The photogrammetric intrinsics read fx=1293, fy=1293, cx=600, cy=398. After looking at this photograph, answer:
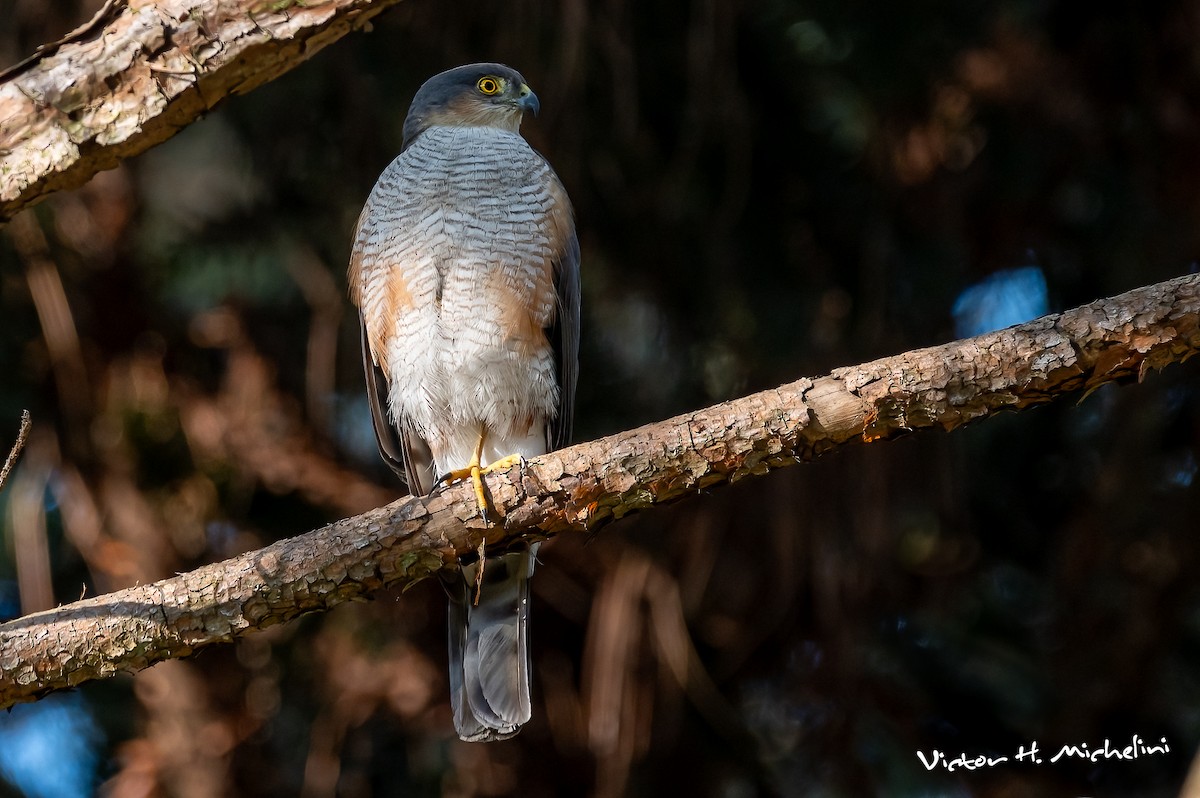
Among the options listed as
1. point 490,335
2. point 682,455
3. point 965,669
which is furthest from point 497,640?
point 965,669

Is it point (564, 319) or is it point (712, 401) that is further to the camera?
point (712, 401)

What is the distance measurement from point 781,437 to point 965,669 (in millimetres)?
2995

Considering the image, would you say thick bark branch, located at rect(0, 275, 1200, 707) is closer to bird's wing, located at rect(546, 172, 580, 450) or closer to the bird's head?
bird's wing, located at rect(546, 172, 580, 450)

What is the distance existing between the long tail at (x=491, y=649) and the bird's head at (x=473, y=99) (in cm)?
165

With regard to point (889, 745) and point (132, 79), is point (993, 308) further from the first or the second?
point (132, 79)

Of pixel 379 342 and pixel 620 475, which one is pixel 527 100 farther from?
pixel 620 475

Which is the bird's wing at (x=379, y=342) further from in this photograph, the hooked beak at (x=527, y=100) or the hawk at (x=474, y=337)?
the hooked beak at (x=527, y=100)

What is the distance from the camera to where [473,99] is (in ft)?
15.7

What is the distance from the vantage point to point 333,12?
2908 mm

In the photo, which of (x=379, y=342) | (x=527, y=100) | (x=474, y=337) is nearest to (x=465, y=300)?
(x=474, y=337)

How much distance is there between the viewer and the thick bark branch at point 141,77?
9.64ft

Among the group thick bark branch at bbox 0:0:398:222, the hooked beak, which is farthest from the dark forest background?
thick bark branch at bbox 0:0:398:222

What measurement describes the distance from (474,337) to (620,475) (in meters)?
1.42

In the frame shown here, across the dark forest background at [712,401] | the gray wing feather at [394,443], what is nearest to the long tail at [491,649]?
the gray wing feather at [394,443]
